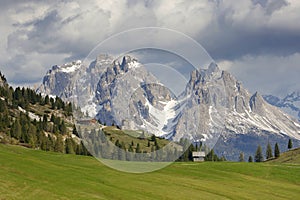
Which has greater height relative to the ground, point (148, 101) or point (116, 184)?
point (148, 101)

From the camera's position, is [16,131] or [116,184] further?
[16,131]

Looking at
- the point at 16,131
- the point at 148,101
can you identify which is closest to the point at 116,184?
the point at 148,101

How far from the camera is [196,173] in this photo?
A: 97750 millimetres

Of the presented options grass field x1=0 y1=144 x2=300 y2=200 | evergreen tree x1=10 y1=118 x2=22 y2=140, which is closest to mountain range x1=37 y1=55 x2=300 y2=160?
grass field x1=0 y1=144 x2=300 y2=200

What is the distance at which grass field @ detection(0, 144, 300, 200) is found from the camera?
2202 inches

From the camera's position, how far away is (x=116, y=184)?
219ft

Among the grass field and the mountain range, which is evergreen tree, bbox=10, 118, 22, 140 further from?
the mountain range

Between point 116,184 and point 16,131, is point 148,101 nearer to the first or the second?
point 116,184

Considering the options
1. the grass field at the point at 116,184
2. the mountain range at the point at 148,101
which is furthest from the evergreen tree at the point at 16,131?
the mountain range at the point at 148,101

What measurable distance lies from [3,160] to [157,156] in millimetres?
30474

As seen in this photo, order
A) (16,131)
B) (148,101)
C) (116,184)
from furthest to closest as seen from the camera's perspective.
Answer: (16,131)
(116,184)
(148,101)

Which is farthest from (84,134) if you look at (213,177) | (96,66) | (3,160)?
(213,177)

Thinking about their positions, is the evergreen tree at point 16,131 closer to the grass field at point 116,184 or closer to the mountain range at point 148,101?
the grass field at point 116,184

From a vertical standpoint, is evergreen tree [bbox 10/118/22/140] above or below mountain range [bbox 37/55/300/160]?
above
